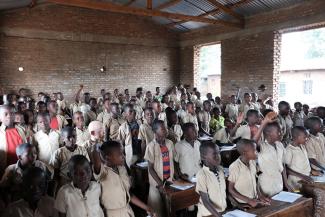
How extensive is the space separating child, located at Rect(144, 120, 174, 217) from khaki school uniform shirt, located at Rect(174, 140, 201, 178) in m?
0.22

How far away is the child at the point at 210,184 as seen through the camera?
2654 mm

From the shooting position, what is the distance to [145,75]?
13.0 m

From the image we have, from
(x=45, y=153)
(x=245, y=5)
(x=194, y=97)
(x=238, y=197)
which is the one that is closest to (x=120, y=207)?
(x=238, y=197)

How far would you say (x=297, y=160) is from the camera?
360 centimetres

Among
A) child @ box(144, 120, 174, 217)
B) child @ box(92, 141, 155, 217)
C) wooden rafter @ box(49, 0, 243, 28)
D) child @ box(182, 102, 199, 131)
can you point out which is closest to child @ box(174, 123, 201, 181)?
child @ box(144, 120, 174, 217)

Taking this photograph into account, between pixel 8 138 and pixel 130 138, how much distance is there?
186 centimetres

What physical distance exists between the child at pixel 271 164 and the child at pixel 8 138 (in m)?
3.06

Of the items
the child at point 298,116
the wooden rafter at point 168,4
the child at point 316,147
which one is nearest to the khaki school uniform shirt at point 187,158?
the child at point 316,147

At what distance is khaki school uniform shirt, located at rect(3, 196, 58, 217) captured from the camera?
2189mm

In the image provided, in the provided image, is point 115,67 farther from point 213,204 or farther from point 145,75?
point 213,204

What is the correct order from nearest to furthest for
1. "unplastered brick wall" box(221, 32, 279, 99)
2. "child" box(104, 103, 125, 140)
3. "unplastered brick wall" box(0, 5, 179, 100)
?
"child" box(104, 103, 125, 140), "unplastered brick wall" box(221, 32, 279, 99), "unplastered brick wall" box(0, 5, 179, 100)

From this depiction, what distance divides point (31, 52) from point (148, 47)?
5.01 meters

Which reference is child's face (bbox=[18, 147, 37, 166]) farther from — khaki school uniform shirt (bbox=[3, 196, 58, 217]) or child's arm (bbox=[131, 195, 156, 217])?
child's arm (bbox=[131, 195, 156, 217])

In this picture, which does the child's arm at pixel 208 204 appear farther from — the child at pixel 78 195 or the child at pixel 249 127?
the child at pixel 249 127
